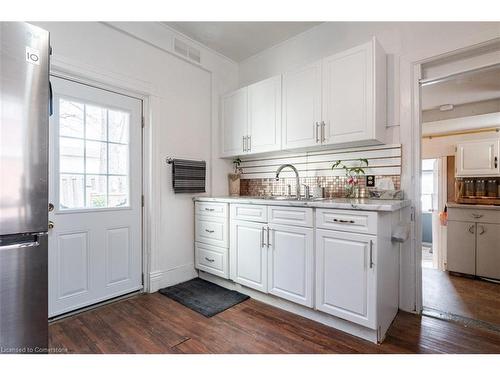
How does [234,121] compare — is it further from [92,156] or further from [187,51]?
[92,156]

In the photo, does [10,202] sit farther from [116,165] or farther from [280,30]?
[280,30]

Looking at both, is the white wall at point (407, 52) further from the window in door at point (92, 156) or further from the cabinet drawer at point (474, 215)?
the window in door at point (92, 156)

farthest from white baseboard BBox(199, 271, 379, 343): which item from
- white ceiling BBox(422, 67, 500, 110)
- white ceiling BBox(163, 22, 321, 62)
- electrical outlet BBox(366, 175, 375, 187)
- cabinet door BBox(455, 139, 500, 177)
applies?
cabinet door BBox(455, 139, 500, 177)

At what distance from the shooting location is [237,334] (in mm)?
1869

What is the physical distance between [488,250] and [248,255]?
2907 millimetres

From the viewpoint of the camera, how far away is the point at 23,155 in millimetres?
1146

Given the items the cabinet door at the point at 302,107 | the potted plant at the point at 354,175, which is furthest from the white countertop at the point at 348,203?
the cabinet door at the point at 302,107

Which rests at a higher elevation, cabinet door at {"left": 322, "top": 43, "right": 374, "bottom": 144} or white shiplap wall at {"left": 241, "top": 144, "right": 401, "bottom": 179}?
cabinet door at {"left": 322, "top": 43, "right": 374, "bottom": 144}

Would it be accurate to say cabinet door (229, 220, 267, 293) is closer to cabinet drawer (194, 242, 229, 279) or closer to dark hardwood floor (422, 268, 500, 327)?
cabinet drawer (194, 242, 229, 279)

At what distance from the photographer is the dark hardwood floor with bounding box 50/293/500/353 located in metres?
1.70

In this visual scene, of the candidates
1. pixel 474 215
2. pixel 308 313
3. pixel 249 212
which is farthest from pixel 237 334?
pixel 474 215

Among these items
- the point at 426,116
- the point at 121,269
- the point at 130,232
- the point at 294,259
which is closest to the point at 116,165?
the point at 130,232

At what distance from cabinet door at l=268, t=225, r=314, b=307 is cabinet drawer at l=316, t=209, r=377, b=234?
5.7 inches

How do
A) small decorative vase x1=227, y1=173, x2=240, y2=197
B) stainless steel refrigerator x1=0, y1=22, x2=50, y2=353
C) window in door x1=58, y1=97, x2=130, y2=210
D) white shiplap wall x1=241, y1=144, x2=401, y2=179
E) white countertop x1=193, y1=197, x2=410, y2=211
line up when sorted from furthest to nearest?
small decorative vase x1=227, y1=173, x2=240, y2=197 < white shiplap wall x1=241, y1=144, x2=401, y2=179 < window in door x1=58, y1=97, x2=130, y2=210 < white countertop x1=193, y1=197, x2=410, y2=211 < stainless steel refrigerator x1=0, y1=22, x2=50, y2=353
